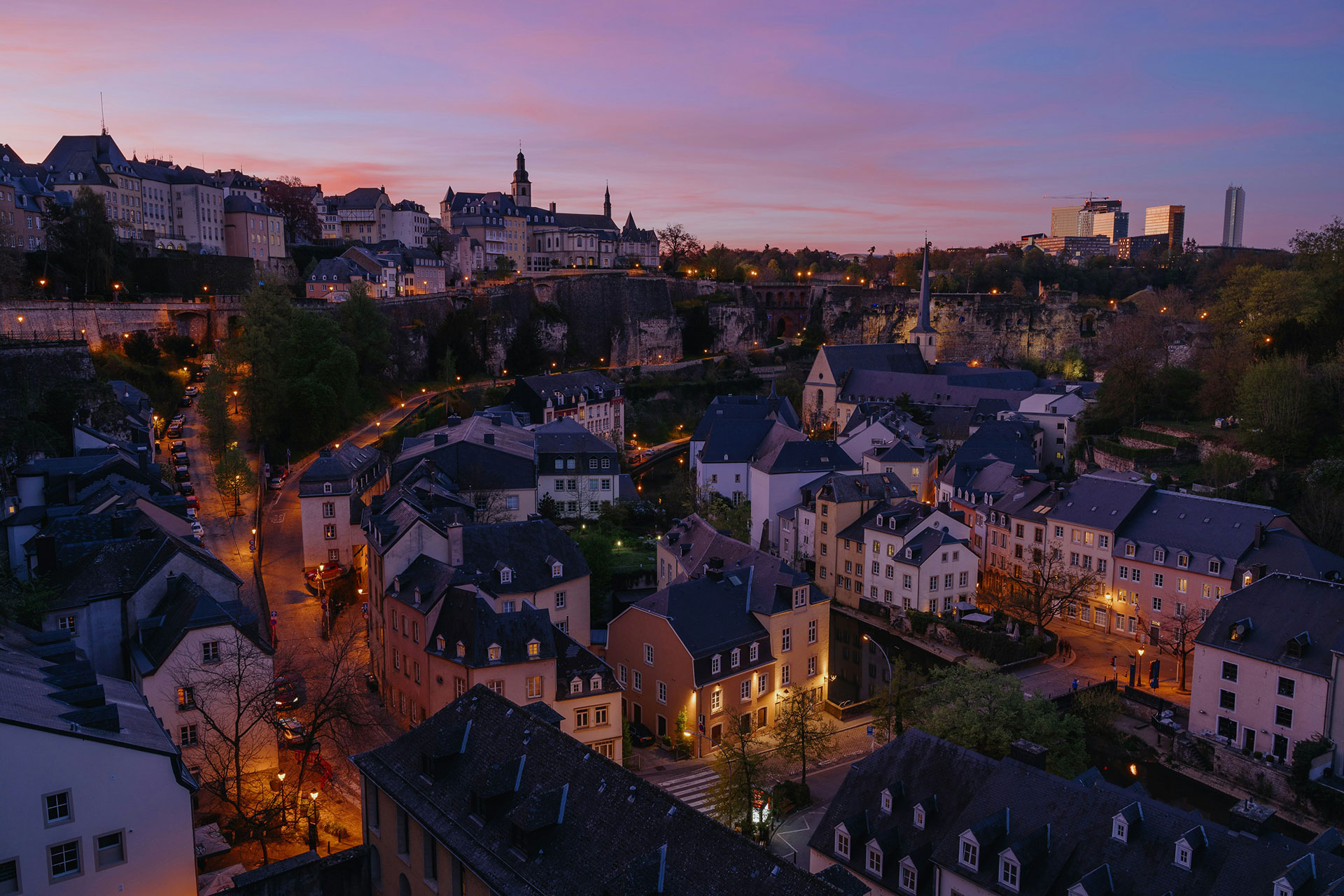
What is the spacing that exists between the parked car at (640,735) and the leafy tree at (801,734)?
377cm

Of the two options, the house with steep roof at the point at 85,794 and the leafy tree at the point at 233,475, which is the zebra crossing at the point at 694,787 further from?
the leafy tree at the point at 233,475

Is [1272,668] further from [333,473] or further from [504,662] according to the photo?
[333,473]

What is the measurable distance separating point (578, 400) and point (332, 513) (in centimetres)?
2673

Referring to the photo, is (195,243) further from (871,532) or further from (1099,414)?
(1099,414)

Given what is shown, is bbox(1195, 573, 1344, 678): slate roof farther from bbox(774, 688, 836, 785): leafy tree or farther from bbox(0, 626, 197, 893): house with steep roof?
bbox(0, 626, 197, 893): house with steep roof

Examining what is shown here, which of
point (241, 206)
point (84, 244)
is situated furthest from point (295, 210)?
point (84, 244)

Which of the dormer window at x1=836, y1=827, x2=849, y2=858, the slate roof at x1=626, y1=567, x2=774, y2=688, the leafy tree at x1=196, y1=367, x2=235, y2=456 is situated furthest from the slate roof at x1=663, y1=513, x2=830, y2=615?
the leafy tree at x1=196, y1=367, x2=235, y2=456

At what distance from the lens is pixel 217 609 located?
2055 centimetres

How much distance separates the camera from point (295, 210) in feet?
284

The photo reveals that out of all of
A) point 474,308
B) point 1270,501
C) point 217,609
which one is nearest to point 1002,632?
point 1270,501

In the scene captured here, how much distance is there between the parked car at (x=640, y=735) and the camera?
25.2 metres

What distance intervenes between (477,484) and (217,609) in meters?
17.2

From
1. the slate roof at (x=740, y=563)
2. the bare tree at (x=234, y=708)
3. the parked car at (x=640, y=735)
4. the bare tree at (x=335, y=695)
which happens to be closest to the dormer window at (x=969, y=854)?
the slate roof at (x=740, y=563)

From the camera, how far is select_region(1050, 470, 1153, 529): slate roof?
114ft
